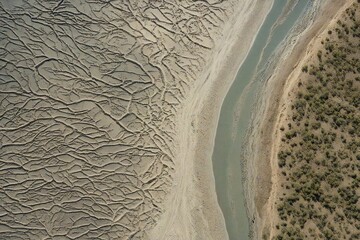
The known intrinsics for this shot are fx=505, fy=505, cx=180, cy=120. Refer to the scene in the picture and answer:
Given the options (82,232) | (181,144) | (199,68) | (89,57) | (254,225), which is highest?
(89,57)

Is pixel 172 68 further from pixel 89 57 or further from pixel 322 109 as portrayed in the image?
pixel 322 109

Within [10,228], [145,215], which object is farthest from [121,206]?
[10,228]

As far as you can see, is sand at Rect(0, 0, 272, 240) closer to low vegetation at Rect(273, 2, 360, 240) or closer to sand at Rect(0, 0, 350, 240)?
sand at Rect(0, 0, 350, 240)

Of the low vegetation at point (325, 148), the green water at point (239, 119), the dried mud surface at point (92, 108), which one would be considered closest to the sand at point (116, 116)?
the dried mud surface at point (92, 108)

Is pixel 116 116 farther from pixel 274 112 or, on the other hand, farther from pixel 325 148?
pixel 325 148

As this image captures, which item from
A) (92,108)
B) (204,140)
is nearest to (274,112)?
(204,140)

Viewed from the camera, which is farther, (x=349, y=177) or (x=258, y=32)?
(x=258, y=32)
